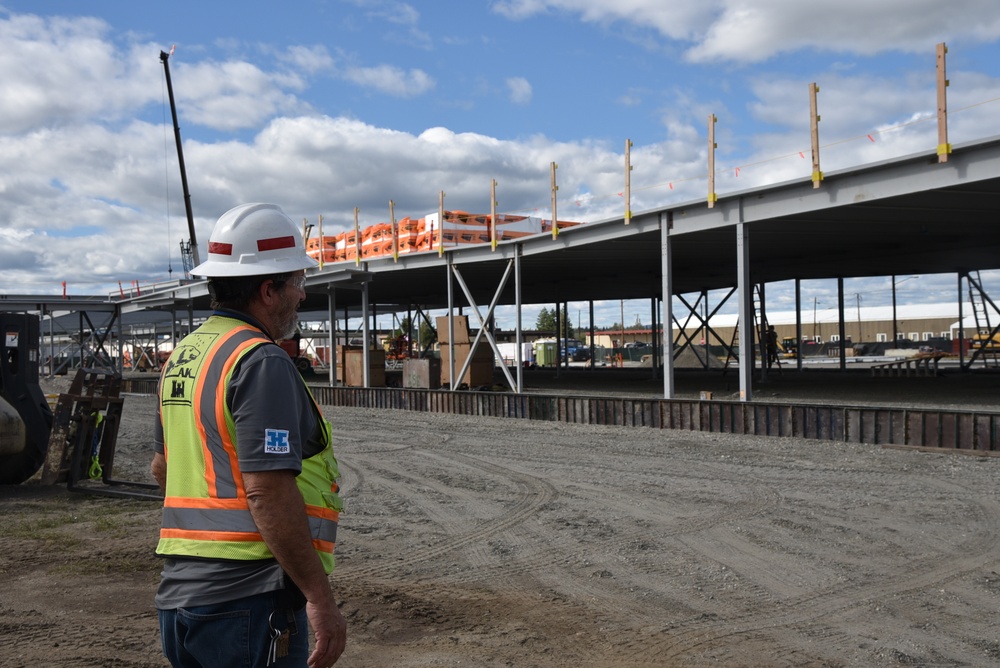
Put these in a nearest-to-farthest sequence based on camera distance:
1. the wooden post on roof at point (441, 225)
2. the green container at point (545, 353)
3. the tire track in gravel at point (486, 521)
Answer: the tire track in gravel at point (486, 521) < the wooden post on roof at point (441, 225) < the green container at point (545, 353)

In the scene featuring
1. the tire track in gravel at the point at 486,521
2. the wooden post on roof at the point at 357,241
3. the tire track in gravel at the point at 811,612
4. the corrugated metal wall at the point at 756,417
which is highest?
the wooden post on roof at the point at 357,241

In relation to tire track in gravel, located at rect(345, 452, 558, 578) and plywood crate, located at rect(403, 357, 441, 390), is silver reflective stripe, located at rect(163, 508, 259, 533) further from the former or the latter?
plywood crate, located at rect(403, 357, 441, 390)

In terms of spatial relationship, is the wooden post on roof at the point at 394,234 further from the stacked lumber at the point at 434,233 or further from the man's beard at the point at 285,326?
the man's beard at the point at 285,326

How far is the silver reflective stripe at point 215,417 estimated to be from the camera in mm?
2297

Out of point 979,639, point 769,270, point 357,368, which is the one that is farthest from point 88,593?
point 769,270

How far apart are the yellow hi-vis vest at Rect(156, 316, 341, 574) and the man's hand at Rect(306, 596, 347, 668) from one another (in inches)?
5.3

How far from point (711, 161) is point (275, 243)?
13625 millimetres

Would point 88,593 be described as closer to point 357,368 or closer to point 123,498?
point 123,498

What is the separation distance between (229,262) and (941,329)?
88.6 m

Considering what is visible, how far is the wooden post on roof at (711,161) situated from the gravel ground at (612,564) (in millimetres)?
5171

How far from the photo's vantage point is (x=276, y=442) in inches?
86.7

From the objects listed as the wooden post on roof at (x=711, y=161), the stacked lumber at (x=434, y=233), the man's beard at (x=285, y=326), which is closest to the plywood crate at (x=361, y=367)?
the stacked lumber at (x=434, y=233)

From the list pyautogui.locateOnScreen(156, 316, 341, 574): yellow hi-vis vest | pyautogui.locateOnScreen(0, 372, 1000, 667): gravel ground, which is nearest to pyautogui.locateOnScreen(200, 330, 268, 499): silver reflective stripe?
pyautogui.locateOnScreen(156, 316, 341, 574): yellow hi-vis vest

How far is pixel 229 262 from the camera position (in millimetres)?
2580
